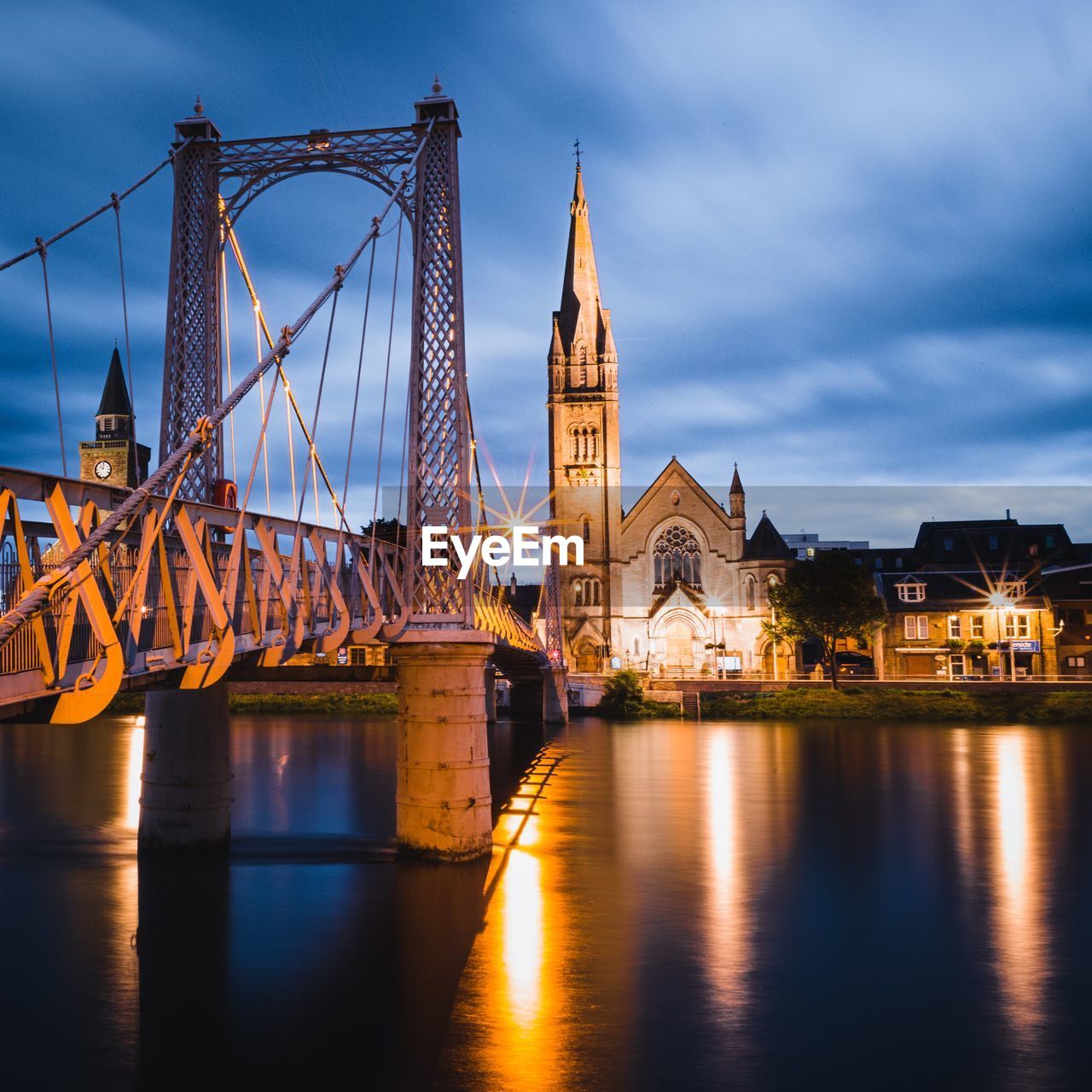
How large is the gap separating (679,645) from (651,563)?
21.1ft

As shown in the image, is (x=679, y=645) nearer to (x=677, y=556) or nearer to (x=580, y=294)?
(x=677, y=556)

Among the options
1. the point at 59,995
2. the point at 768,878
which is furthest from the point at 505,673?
the point at 59,995

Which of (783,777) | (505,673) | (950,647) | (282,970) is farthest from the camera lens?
(950,647)

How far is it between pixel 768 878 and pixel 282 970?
12.5 meters

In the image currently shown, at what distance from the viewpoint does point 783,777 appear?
42.9 m

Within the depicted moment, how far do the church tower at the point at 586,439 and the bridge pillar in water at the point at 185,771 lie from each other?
5775cm

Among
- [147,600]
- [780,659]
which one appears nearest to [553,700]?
[780,659]

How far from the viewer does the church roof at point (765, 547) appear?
276ft

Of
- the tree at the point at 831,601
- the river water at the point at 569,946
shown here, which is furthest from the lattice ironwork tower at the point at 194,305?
the tree at the point at 831,601

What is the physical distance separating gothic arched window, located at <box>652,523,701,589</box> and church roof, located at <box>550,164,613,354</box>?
16.8 metres

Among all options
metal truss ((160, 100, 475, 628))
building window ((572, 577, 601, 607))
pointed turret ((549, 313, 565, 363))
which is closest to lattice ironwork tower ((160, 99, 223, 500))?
metal truss ((160, 100, 475, 628))

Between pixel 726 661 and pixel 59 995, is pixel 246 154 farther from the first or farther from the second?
pixel 726 661

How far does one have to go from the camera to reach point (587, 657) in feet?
279

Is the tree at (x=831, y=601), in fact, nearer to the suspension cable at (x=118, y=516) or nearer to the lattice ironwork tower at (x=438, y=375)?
the lattice ironwork tower at (x=438, y=375)
